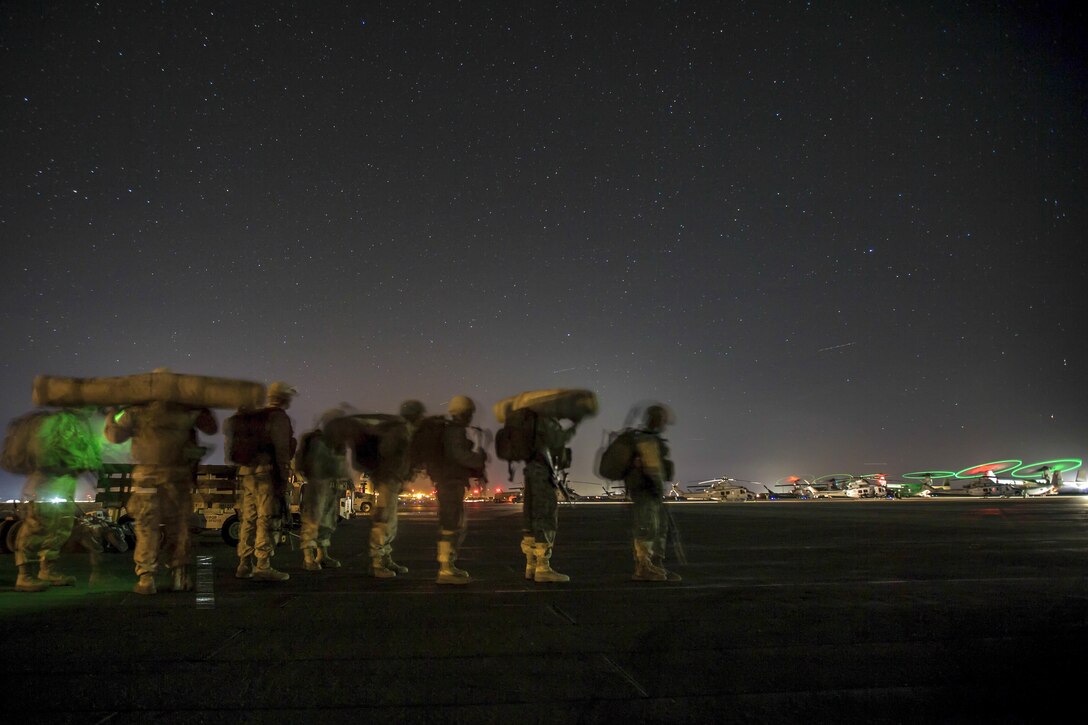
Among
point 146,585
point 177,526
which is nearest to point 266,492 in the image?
point 177,526

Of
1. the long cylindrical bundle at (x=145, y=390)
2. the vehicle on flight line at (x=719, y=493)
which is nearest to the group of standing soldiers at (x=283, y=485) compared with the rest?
the long cylindrical bundle at (x=145, y=390)

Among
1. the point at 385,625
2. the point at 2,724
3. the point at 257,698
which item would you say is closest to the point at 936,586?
the point at 385,625

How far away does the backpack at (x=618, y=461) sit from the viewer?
9.75 meters

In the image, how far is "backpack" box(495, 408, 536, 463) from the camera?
30.7 feet

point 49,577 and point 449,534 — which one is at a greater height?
point 449,534

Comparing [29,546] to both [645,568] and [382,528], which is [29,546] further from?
[645,568]

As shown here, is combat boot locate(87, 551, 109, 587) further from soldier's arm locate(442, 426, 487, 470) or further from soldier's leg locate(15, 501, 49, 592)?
soldier's arm locate(442, 426, 487, 470)

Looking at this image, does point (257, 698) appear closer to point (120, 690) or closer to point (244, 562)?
point (120, 690)

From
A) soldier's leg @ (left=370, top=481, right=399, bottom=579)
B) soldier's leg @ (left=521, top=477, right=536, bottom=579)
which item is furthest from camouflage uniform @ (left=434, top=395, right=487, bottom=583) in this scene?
soldier's leg @ (left=370, top=481, right=399, bottom=579)

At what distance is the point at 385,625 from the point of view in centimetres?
621

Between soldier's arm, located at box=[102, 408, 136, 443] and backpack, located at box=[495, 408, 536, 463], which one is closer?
soldier's arm, located at box=[102, 408, 136, 443]

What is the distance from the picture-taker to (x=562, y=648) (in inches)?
210

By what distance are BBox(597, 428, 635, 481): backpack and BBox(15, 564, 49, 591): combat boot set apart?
668cm

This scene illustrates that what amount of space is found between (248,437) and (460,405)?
282 cm
